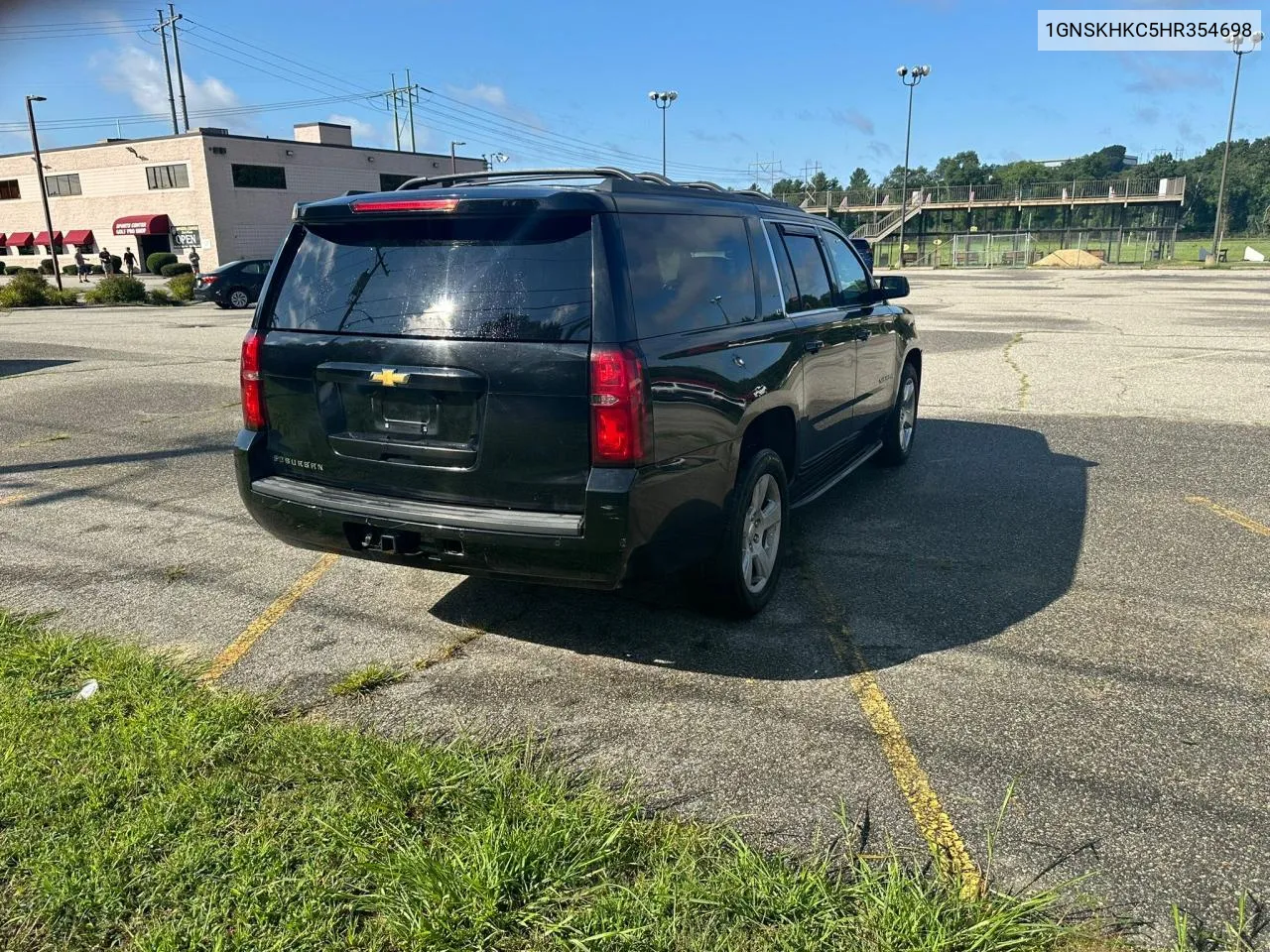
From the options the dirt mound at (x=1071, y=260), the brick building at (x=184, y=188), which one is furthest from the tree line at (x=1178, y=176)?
the brick building at (x=184, y=188)

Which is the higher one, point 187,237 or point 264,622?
point 187,237

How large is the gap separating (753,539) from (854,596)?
2.31ft

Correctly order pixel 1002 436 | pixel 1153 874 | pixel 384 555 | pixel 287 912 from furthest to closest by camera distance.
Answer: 1. pixel 1002 436
2. pixel 384 555
3. pixel 1153 874
4. pixel 287 912

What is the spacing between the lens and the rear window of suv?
11.8ft

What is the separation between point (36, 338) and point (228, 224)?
36576mm

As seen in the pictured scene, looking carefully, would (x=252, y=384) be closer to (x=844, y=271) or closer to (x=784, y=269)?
(x=784, y=269)

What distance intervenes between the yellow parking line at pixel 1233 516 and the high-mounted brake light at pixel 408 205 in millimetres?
5140

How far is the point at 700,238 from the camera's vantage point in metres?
4.30

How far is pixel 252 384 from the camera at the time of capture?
421cm

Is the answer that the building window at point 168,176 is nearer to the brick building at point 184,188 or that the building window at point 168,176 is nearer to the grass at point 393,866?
the brick building at point 184,188

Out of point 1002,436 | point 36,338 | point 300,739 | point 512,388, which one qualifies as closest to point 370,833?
point 300,739

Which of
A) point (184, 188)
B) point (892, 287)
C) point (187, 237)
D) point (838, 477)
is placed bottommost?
point (838, 477)

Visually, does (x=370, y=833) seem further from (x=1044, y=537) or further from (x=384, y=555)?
(x=1044, y=537)

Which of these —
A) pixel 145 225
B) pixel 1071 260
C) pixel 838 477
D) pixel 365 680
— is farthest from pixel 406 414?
pixel 1071 260
